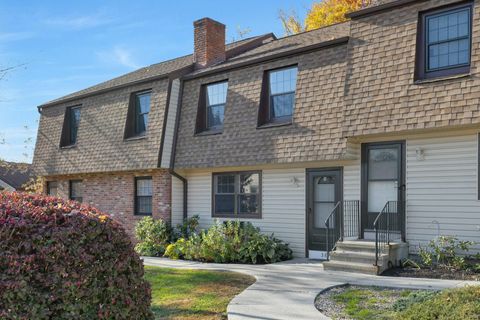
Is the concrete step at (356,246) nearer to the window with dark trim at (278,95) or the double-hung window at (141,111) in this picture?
the window with dark trim at (278,95)

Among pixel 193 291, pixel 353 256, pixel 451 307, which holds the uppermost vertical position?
pixel 451 307

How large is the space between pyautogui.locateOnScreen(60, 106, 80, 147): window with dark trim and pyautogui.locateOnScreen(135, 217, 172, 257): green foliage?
226 inches

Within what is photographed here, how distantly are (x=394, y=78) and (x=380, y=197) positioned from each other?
261cm

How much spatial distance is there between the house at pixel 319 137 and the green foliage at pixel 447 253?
A: 253 millimetres

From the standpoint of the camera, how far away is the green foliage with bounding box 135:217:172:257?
43.7 feet

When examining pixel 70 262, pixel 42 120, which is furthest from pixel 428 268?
pixel 42 120

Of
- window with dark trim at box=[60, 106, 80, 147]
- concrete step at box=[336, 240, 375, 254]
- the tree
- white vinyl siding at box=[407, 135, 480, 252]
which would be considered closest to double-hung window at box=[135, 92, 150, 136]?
window with dark trim at box=[60, 106, 80, 147]

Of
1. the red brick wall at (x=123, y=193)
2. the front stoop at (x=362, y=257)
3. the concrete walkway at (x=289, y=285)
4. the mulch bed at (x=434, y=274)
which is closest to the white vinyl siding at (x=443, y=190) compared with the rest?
the front stoop at (x=362, y=257)

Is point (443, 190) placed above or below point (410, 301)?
above

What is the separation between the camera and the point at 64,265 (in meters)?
4.00

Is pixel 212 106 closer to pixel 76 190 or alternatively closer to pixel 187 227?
pixel 187 227

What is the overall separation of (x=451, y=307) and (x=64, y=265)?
11.9 feet

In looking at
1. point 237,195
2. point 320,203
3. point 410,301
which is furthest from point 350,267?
point 237,195

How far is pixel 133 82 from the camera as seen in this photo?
15.0 m
